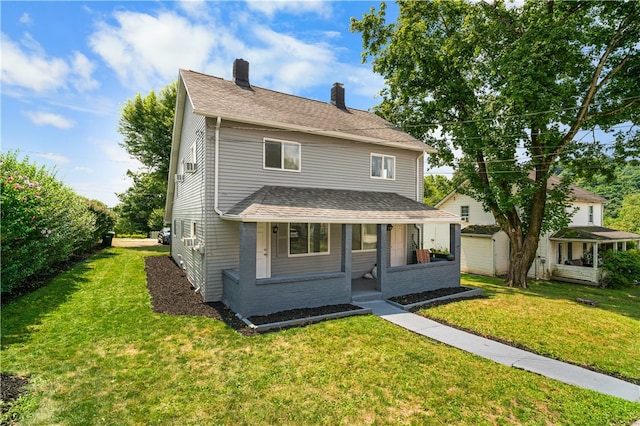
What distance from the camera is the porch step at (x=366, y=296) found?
29.7ft

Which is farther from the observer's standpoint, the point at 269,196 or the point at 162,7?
the point at 269,196

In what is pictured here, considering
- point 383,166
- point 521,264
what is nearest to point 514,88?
point 383,166

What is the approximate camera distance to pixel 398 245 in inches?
503

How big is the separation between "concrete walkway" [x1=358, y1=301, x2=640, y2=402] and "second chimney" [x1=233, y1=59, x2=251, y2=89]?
10.2 meters

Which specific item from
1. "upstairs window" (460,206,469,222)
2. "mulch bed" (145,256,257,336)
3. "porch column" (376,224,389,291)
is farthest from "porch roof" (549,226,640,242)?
"mulch bed" (145,256,257,336)

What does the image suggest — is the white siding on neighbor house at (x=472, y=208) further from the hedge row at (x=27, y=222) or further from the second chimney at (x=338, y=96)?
the hedge row at (x=27, y=222)

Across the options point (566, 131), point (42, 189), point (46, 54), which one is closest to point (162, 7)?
point (46, 54)

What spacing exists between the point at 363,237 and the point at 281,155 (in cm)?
459

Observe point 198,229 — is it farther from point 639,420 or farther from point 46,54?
point 639,420

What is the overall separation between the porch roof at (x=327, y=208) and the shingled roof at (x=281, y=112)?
213 cm

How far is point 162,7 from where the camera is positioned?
27.8 ft

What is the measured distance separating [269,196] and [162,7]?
6157mm

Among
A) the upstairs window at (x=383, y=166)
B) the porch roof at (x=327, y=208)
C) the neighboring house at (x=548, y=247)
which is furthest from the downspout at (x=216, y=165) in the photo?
the neighboring house at (x=548, y=247)

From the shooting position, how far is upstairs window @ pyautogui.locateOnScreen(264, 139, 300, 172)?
388 inches
